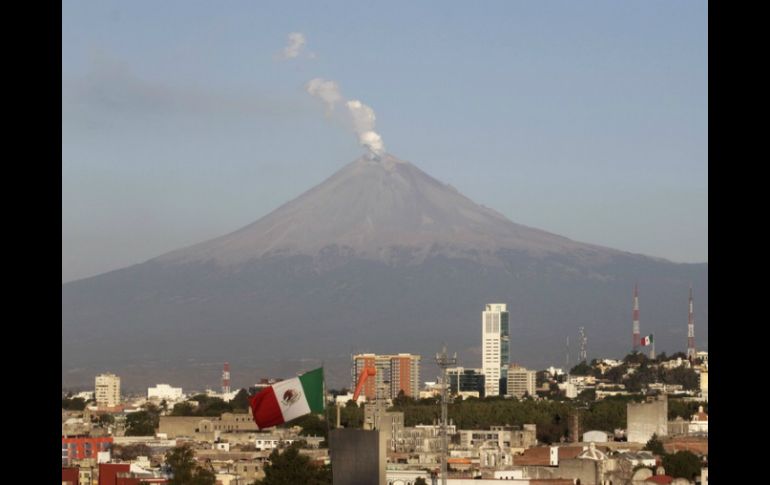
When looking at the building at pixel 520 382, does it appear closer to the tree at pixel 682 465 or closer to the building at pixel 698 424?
the building at pixel 698 424

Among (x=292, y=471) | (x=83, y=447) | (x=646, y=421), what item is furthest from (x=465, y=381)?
(x=292, y=471)

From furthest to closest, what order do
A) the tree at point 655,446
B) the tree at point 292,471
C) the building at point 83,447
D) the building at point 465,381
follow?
the building at point 465,381 → the building at point 83,447 → the tree at point 655,446 → the tree at point 292,471

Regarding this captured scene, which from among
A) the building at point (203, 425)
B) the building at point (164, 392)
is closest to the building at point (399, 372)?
the building at point (164, 392)

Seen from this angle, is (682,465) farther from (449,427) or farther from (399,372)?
(399,372)

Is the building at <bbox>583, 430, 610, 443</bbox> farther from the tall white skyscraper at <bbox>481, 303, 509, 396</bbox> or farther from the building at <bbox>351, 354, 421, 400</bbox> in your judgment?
the tall white skyscraper at <bbox>481, 303, 509, 396</bbox>

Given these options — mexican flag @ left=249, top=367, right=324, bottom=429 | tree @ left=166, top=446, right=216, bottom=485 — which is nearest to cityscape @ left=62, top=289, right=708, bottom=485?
tree @ left=166, top=446, right=216, bottom=485
